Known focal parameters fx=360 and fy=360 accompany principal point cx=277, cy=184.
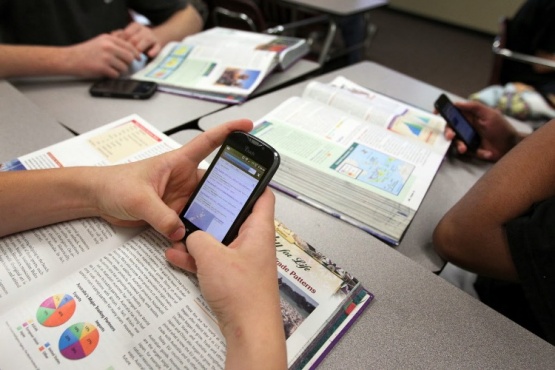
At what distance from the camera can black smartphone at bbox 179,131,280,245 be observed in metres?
0.53

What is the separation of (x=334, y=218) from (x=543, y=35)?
1648 millimetres

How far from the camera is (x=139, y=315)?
47 centimetres

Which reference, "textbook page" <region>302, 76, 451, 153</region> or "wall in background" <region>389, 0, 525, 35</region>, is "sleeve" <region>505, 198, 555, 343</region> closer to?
"textbook page" <region>302, 76, 451, 153</region>

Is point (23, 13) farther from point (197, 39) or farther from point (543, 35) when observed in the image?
point (543, 35)

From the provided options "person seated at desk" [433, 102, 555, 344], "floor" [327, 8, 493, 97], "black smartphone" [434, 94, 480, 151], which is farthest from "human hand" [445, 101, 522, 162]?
"floor" [327, 8, 493, 97]

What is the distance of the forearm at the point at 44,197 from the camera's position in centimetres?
55

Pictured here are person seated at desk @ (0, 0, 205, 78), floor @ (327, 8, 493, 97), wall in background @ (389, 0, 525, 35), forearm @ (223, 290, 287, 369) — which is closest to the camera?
forearm @ (223, 290, 287, 369)

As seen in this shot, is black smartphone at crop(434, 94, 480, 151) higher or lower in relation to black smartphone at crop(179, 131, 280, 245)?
higher

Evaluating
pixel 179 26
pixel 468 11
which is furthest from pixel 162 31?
pixel 468 11

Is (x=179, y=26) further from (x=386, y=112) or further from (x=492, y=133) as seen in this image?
(x=492, y=133)

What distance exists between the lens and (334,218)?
0.68m

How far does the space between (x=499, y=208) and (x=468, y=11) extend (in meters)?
3.95

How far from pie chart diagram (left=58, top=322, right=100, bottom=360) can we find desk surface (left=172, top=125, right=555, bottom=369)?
→ 0.29m

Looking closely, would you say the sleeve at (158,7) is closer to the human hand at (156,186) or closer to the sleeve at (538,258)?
the human hand at (156,186)
